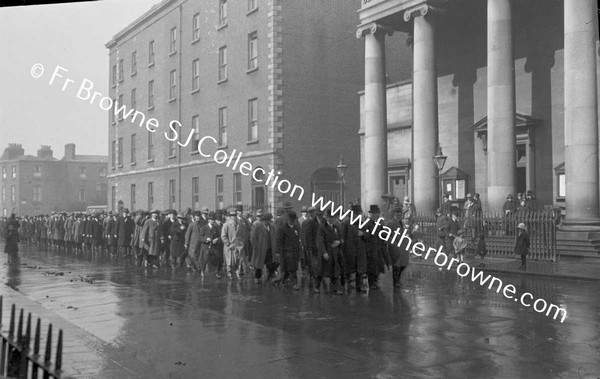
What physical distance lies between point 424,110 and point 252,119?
30.0 feet

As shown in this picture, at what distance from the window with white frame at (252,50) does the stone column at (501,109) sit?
39.6 ft

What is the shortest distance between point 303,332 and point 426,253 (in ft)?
41.1

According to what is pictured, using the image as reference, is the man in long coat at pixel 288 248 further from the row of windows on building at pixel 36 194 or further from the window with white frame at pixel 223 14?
the window with white frame at pixel 223 14

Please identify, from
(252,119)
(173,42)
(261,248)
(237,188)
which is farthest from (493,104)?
(173,42)

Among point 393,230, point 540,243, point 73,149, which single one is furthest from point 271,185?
point 73,149

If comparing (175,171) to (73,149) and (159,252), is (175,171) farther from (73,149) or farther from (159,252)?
(73,149)

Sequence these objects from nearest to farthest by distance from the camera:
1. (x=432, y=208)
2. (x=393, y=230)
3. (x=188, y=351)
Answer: (x=188, y=351) < (x=393, y=230) < (x=432, y=208)

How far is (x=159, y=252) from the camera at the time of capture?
745 inches

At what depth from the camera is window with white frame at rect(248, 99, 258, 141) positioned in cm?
3047

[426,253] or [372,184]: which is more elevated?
[372,184]

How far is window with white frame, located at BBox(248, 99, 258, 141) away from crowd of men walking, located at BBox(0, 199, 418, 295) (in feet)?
29.4

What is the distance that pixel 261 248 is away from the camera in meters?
14.7

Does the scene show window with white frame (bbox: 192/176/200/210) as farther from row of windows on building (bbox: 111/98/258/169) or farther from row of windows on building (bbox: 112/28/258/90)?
row of windows on building (bbox: 112/28/258/90)

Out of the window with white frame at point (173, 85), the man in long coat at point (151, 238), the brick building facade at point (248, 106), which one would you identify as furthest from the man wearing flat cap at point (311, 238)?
the window with white frame at point (173, 85)
